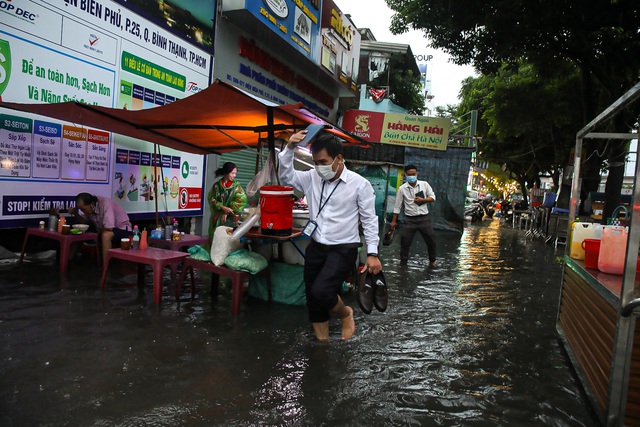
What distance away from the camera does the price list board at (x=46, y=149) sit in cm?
599

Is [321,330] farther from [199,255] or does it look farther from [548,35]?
[548,35]

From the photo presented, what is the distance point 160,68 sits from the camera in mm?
7840

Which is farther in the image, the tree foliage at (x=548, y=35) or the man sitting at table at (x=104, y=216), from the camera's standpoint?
the tree foliage at (x=548, y=35)

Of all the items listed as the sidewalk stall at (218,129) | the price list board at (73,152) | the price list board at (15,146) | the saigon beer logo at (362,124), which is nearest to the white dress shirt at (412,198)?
the sidewalk stall at (218,129)

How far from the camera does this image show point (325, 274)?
3.54 meters

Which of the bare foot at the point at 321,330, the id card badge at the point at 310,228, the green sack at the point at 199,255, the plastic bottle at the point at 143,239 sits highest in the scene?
the id card badge at the point at 310,228

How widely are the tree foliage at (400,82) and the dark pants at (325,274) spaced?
2140 centimetres

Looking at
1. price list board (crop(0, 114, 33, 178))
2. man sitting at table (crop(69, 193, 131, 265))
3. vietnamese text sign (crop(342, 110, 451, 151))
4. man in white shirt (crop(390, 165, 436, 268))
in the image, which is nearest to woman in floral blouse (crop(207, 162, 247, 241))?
man sitting at table (crop(69, 193, 131, 265))

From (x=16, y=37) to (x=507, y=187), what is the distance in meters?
62.4

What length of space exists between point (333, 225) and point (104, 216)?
3874mm

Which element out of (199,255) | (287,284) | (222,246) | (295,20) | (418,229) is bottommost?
(287,284)

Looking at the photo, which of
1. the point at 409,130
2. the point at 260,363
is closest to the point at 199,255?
the point at 260,363

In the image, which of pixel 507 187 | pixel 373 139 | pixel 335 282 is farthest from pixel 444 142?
pixel 507 187

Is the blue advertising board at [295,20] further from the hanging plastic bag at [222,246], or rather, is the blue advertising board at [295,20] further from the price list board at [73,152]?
the hanging plastic bag at [222,246]
